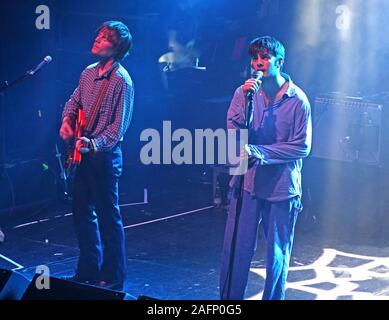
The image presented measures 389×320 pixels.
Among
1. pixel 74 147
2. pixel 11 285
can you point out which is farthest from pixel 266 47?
pixel 11 285

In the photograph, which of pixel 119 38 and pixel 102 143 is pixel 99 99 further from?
pixel 119 38

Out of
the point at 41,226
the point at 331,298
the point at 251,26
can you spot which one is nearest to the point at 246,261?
the point at 331,298

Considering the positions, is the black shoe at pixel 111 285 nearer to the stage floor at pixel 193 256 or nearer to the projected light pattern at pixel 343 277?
the stage floor at pixel 193 256

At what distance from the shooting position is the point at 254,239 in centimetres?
532

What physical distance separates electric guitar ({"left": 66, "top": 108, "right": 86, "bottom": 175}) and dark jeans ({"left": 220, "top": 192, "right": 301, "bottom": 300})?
1.38 metres

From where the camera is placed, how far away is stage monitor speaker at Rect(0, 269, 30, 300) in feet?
15.8

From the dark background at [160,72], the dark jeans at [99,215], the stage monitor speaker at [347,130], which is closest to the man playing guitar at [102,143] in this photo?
the dark jeans at [99,215]

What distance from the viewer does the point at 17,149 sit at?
358 inches

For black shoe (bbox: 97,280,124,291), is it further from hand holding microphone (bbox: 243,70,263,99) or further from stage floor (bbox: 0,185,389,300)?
hand holding microphone (bbox: 243,70,263,99)

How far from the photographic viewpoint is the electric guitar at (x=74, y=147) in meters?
6.09

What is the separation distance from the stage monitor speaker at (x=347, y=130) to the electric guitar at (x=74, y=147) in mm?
3571

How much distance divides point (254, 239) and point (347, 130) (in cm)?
383

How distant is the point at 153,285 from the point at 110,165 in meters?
1.10

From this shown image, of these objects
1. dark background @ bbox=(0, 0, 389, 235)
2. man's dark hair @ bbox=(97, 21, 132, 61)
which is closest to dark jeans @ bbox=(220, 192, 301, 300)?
man's dark hair @ bbox=(97, 21, 132, 61)
